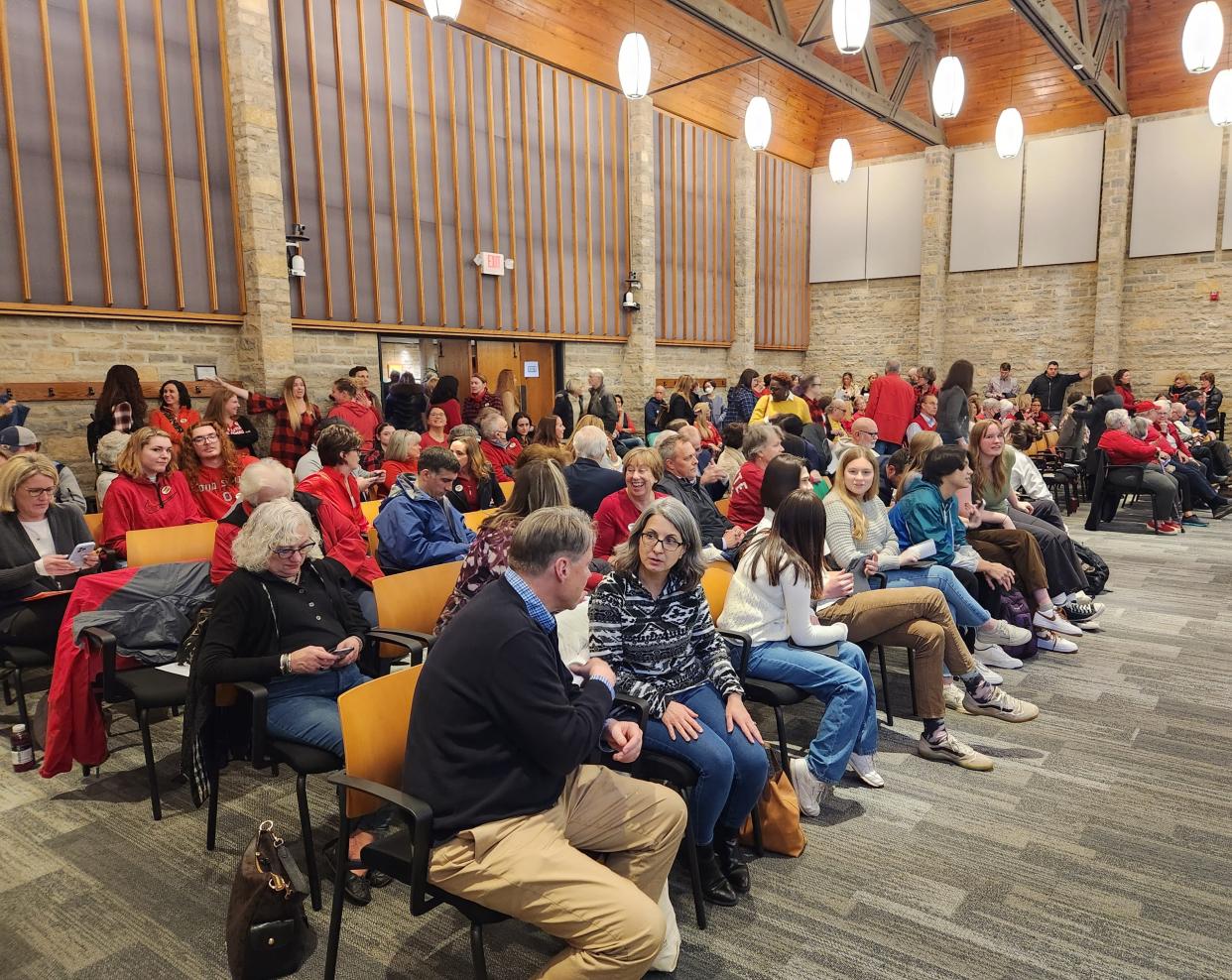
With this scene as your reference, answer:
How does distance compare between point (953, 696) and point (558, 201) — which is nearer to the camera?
point (953, 696)

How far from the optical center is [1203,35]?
22.7 feet

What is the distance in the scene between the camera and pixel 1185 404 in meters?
11.1

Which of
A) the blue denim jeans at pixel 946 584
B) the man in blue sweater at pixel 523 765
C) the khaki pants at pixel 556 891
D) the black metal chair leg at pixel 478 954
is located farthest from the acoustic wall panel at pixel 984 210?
the black metal chair leg at pixel 478 954

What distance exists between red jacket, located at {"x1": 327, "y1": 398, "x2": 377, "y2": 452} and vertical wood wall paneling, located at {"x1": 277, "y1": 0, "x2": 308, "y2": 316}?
1.39 metres

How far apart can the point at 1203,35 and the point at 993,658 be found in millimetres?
6102


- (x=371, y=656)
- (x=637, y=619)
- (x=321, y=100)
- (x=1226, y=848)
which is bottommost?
(x=1226, y=848)

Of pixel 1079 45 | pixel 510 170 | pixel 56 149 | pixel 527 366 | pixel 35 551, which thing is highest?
pixel 1079 45

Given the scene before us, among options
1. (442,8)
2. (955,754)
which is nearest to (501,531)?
(955,754)

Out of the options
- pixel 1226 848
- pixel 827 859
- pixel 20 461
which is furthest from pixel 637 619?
pixel 20 461

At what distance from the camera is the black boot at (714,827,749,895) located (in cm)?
252

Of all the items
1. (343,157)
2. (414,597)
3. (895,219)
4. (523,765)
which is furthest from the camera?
(895,219)

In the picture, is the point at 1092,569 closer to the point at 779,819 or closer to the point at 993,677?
the point at 993,677

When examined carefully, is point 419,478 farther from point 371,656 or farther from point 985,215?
point 985,215

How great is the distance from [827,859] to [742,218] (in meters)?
12.8
